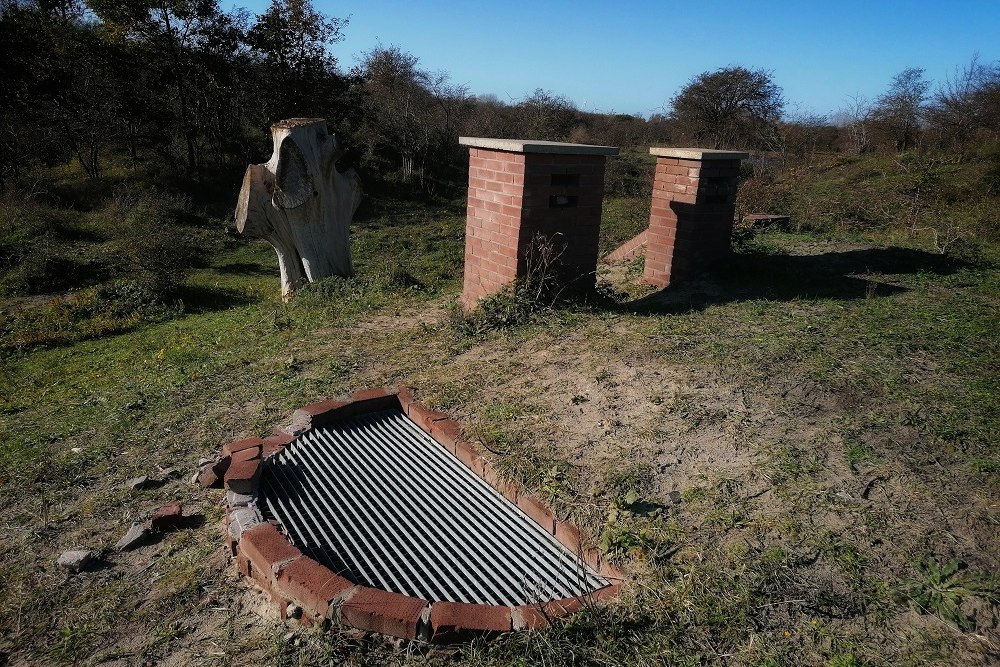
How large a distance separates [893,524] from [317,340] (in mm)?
4669

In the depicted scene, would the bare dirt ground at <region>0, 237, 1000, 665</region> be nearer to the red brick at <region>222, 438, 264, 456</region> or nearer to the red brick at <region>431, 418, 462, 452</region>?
the red brick at <region>431, 418, 462, 452</region>

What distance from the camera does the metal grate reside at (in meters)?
2.61

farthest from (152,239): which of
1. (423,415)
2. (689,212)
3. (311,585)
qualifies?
(311,585)

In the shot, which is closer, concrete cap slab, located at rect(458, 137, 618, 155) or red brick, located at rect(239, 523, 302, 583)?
red brick, located at rect(239, 523, 302, 583)

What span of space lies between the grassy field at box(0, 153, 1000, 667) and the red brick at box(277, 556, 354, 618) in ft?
0.33

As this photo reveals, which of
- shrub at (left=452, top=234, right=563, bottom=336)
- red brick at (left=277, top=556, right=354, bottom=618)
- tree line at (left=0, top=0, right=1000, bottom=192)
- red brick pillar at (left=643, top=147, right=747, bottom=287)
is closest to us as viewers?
red brick at (left=277, top=556, right=354, bottom=618)

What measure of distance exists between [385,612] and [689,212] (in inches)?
202

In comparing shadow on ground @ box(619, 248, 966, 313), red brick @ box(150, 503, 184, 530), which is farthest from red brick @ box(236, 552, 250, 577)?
shadow on ground @ box(619, 248, 966, 313)

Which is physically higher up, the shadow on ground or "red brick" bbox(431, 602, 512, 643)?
the shadow on ground

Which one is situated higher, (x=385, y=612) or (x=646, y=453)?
(x=646, y=453)

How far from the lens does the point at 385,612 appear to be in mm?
2312

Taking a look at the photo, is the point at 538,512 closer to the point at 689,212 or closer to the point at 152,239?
the point at 689,212

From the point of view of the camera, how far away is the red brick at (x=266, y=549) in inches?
104

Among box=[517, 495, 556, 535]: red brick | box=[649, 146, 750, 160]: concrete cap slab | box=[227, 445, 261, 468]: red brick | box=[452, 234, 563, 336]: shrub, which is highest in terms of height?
box=[649, 146, 750, 160]: concrete cap slab
